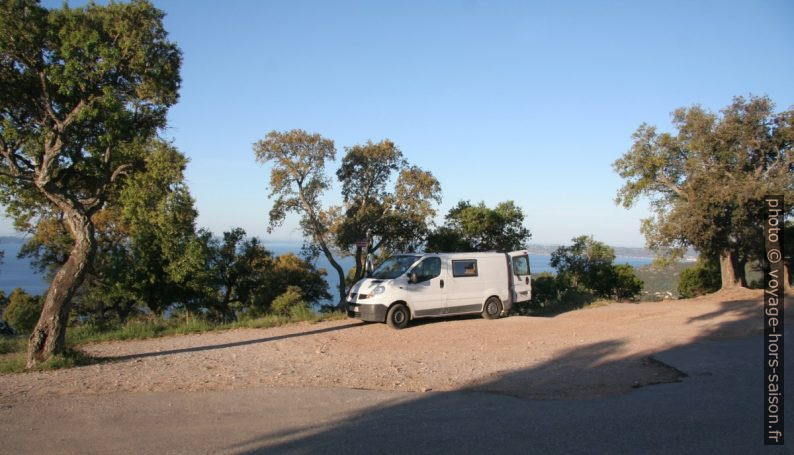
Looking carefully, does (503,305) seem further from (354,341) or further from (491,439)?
(491,439)

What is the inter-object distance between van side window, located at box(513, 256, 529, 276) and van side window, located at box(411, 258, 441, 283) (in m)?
2.98

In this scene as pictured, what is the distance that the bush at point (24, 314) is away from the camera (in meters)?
22.6

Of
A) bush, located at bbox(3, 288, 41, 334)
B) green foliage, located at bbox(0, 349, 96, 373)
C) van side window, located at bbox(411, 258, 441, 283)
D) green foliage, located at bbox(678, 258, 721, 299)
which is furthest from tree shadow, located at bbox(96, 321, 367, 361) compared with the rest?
green foliage, located at bbox(678, 258, 721, 299)

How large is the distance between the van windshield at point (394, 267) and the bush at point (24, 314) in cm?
1567

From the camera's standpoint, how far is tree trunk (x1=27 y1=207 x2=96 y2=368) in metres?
8.94

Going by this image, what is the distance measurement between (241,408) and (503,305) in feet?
33.7

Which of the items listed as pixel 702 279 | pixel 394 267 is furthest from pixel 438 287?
pixel 702 279

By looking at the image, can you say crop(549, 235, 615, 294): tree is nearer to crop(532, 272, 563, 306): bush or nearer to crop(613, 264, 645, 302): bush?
crop(613, 264, 645, 302): bush

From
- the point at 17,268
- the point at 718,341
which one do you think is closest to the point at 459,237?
the point at 718,341

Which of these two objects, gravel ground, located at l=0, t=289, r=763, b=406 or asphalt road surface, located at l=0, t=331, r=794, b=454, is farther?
gravel ground, located at l=0, t=289, r=763, b=406

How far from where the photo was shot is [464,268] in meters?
15.0

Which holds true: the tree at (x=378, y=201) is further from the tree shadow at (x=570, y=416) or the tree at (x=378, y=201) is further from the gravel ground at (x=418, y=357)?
the tree shadow at (x=570, y=416)

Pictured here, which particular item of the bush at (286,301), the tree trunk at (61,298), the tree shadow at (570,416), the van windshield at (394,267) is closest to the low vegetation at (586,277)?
the van windshield at (394,267)

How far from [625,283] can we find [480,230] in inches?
306
